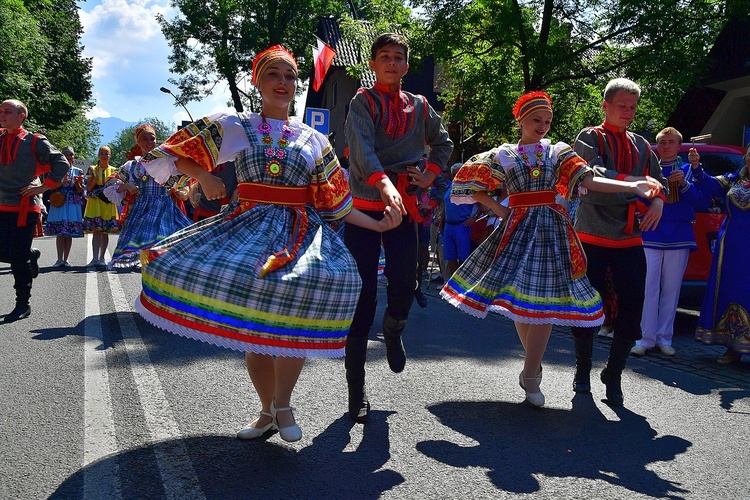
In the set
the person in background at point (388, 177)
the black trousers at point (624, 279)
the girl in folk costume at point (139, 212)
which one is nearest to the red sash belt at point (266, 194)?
the person in background at point (388, 177)

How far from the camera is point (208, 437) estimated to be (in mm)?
3762

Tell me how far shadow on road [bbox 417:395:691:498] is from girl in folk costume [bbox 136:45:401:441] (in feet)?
2.99

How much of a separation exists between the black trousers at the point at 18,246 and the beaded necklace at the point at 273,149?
4.73 meters

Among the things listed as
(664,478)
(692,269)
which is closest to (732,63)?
(692,269)

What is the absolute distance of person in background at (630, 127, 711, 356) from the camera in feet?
22.4

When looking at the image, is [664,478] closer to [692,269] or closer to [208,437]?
[208,437]

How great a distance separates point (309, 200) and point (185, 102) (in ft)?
131

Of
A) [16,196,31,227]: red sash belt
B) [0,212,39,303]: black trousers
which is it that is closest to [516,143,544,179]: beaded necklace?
[16,196,31,227]: red sash belt

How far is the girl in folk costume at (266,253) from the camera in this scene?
3.23m

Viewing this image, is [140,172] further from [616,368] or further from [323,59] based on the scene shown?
[323,59]

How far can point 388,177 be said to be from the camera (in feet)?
14.0

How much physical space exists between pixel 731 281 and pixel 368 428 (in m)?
4.07

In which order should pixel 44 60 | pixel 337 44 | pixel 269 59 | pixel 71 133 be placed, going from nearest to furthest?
pixel 269 59, pixel 44 60, pixel 337 44, pixel 71 133

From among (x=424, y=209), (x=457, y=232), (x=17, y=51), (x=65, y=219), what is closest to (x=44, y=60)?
(x=17, y=51)
